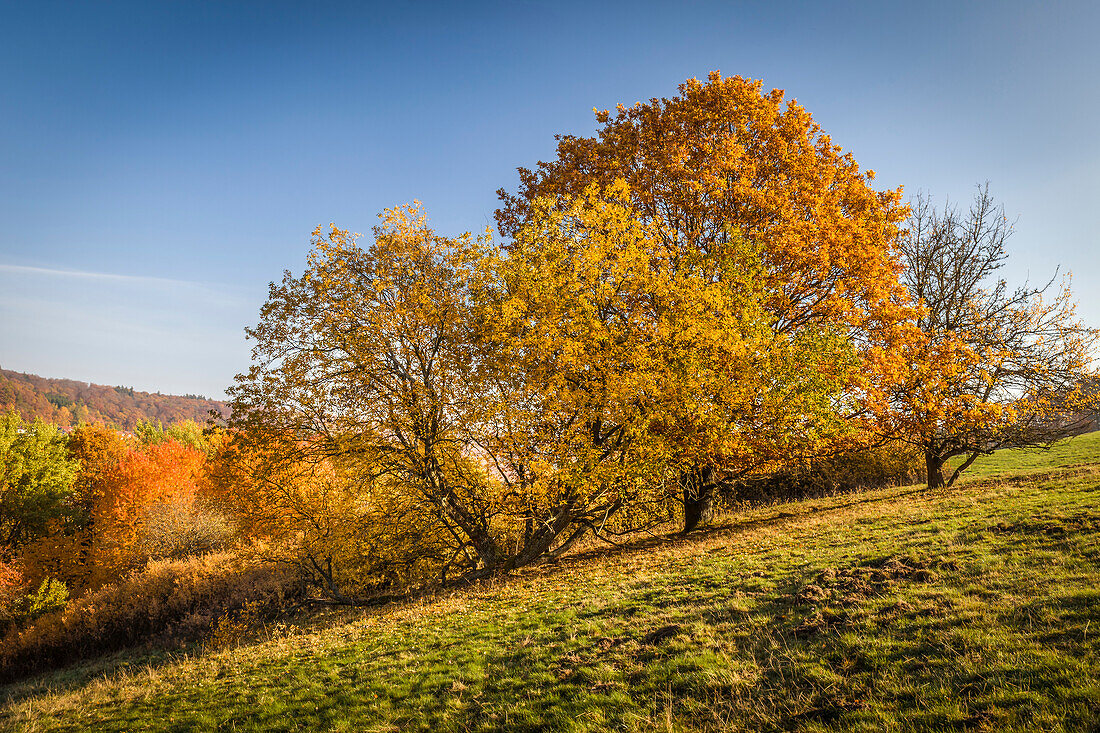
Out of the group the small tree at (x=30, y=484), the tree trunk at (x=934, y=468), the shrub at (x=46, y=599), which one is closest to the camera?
the tree trunk at (x=934, y=468)

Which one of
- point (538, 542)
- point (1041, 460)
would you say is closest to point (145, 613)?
point (538, 542)

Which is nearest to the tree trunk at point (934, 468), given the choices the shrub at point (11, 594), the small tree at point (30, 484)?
the shrub at point (11, 594)

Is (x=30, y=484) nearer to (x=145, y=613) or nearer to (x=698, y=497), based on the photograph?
(x=145, y=613)

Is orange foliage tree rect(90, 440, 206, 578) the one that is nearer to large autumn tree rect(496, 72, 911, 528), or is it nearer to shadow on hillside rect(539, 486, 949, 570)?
shadow on hillside rect(539, 486, 949, 570)

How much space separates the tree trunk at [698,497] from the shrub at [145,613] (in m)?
19.7

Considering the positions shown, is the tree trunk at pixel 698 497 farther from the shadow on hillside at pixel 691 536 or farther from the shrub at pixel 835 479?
the shrub at pixel 835 479

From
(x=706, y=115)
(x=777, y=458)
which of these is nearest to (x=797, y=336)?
(x=777, y=458)

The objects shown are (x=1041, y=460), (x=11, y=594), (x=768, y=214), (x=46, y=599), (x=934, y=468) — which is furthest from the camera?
(x=11, y=594)

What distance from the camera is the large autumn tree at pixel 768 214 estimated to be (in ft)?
52.4

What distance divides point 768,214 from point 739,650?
15159mm

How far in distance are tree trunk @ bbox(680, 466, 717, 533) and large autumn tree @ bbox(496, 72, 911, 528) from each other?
0.36ft

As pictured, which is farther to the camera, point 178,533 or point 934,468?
point 178,533

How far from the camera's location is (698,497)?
717 inches

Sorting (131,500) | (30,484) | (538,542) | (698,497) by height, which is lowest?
(538,542)
